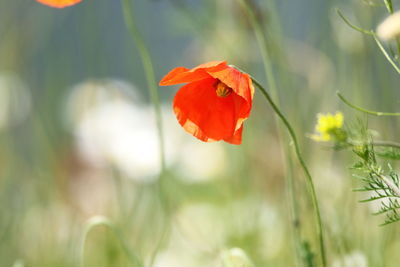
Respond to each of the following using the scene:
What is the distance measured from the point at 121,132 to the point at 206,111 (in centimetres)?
184

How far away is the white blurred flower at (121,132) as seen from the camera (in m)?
2.25

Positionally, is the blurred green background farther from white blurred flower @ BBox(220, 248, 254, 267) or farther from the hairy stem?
the hairy stem

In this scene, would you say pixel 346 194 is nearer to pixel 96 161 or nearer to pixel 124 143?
pixel 96 161

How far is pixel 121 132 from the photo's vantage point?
2.64 m

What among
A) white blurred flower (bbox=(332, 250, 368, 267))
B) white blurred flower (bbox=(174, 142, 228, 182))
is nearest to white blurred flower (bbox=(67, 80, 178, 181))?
white blurred flower (bbox=(174, 142, 228, 182))

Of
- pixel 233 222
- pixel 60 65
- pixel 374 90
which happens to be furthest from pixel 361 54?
pixel 60 65

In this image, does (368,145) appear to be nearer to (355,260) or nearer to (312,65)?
(355,260)

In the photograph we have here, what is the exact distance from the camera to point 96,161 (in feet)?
7.50

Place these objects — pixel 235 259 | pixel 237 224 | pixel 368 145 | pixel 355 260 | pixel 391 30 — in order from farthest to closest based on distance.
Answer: pixel 237 224, pixel 355 260, pixel 235 259, pixel 368 145, pixel 391 30

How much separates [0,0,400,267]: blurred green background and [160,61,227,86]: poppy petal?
37 cm

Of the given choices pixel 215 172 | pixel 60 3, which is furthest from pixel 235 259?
pixel 215 172

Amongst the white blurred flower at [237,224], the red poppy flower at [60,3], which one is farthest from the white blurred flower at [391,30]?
the white blurred flower at [237,224]

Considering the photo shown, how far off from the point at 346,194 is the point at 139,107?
1.66m

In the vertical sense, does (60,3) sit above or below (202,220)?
above
